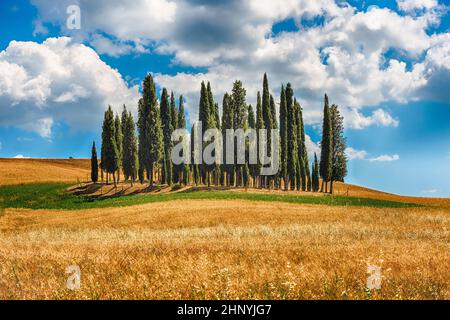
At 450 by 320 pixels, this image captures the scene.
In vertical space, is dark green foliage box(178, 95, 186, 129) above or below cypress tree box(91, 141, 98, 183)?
above

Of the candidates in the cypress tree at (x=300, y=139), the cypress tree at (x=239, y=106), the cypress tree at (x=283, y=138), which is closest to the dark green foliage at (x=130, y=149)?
the cypress tree at (x=239, y=106)

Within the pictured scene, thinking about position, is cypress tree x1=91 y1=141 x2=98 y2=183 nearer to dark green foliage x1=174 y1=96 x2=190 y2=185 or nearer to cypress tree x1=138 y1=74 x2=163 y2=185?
cypress tree x1=138 y1=74 x2=163 y2=185

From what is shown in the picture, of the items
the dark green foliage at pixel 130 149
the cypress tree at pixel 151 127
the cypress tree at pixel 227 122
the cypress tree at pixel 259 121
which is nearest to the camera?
the cypress tree at pixel 151 127

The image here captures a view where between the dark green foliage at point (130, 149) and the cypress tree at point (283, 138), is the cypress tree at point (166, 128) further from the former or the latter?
the cypress tree at point (283, 138)

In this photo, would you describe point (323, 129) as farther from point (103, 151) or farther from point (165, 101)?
point (103, 151)

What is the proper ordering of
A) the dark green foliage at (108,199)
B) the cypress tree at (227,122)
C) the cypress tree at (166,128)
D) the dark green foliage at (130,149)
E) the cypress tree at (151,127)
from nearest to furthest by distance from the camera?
the dark green foliage at (108,199), the cypress tree at (151,127), the cypress tree at (227,122), the cypress tree at (166,128), the dark green foliage at (130,149)

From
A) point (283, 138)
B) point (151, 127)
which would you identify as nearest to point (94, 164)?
point (151, 127)

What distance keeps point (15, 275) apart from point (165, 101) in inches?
2703

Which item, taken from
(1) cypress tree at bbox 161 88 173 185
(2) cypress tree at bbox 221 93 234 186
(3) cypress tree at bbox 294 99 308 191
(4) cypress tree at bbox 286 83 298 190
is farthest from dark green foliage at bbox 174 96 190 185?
(3) cypress tree at bbox 294 99 308 191

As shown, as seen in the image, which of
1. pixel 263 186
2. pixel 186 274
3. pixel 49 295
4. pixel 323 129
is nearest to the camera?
pixel 49 295
